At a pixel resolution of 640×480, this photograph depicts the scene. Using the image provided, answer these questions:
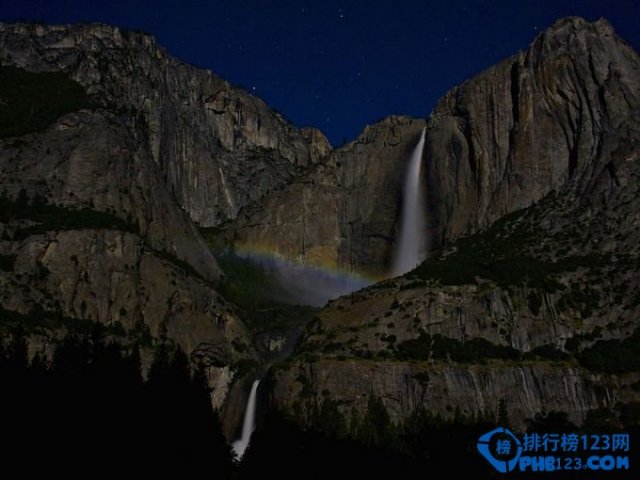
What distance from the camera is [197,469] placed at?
46781mm

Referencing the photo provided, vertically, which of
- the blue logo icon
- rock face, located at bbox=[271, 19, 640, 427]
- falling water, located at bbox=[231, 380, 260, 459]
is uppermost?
rock face, located at bbox=[271, 19, 640, 427]

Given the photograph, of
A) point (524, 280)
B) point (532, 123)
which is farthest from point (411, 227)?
point (524, 280)

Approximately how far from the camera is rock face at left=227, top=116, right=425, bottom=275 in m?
174

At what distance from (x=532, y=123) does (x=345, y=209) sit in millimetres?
49092

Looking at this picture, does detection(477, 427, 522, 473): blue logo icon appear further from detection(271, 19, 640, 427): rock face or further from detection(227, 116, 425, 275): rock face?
detection(227, 116, 425, 275): rock face

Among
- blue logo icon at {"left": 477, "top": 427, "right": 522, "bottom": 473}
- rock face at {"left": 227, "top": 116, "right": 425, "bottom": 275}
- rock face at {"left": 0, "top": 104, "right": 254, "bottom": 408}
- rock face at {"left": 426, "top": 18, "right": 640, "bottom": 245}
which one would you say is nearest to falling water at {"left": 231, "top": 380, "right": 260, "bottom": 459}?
rock face at {"left": 0, "top": 104, "right": 254, "bottom": 408}

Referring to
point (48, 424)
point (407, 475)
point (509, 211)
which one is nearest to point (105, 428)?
point (48, 424)

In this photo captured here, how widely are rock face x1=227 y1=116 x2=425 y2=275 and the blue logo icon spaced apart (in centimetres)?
10318

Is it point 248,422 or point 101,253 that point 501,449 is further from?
point 101,253

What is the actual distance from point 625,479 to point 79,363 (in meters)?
31.5

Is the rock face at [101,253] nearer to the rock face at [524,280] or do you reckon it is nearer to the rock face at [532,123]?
the rock face at [524,280]

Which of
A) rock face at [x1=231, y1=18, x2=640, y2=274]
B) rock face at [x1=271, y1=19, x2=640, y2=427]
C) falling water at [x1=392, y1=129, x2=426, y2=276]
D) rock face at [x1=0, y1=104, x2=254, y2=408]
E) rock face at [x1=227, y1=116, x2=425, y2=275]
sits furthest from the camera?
rock face at [x1=227, y1=116, x2=425, y2=275]

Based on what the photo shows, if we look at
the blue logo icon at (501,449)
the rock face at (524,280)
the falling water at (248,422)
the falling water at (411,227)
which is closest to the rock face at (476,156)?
the rock face at (524,280)

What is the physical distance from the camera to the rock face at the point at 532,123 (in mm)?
137875
